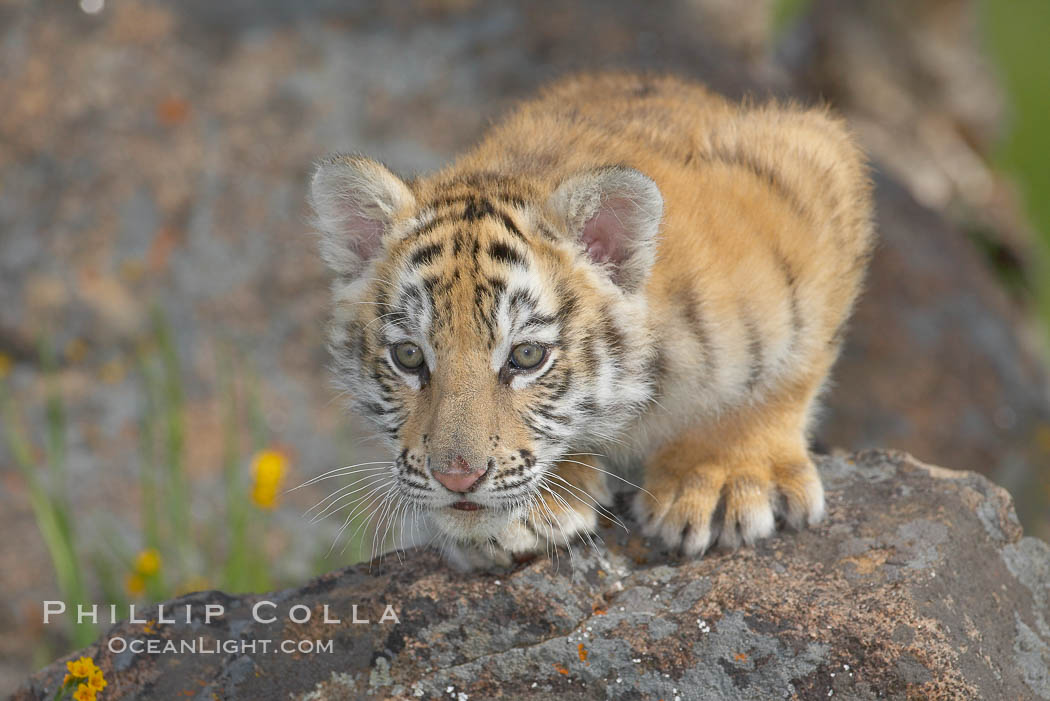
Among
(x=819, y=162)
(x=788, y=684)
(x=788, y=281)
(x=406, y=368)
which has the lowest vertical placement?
(x=788, y=684)

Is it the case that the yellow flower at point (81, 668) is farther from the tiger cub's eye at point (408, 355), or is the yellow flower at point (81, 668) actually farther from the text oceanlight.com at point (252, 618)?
the tiger cub's eye at point (408, 355)

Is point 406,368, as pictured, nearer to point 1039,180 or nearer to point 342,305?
point 342,305

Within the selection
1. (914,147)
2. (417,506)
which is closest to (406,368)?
(417,506)

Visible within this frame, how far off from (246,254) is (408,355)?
3.86 m

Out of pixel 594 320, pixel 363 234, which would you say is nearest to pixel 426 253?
pixel 363 234

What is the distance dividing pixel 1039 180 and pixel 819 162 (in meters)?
5.47

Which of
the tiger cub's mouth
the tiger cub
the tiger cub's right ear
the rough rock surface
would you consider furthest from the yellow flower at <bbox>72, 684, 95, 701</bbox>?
the tiger cub's right ear

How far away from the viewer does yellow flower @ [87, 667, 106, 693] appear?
9.93 ft

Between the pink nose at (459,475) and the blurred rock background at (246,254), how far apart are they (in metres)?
3.12

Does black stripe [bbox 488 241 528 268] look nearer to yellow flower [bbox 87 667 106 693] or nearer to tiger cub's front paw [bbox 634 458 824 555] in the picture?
tiger cub's front paw [bbox 634 458 824 555]

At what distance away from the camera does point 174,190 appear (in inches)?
271

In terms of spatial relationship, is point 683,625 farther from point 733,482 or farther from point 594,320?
point 594,320

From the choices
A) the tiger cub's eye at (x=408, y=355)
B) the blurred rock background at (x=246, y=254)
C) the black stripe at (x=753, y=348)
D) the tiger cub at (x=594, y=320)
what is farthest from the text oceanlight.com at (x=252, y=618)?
the blurred rock background at (x=246, y=254)

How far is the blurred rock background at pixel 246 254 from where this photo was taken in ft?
20.9
